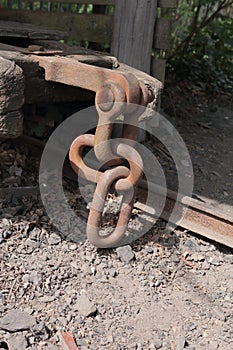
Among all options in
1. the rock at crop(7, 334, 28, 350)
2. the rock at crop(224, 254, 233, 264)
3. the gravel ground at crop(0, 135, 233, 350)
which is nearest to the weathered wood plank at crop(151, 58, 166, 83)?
the gravel ground at crop(0, 135, 233, 350)

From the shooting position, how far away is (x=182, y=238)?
128 inches

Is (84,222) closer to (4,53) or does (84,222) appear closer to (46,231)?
(46,231)

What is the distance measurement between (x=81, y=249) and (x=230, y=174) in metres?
1.77

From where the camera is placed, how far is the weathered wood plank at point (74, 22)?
14.3 ft

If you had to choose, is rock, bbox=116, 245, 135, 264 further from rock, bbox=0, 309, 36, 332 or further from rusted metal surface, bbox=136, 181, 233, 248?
rock, bbox=0, 309, 36, 332

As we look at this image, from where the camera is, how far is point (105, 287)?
279cm

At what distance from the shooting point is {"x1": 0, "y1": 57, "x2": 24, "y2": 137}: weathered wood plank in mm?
2484

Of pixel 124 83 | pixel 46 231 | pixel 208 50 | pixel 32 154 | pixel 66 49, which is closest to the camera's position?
pixel 124 83

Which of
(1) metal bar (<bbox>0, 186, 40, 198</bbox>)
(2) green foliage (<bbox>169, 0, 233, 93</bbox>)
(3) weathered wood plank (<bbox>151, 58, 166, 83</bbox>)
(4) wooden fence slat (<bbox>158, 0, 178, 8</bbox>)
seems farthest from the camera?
(2) green foliage (<bbox>169, 0, 233, 93</bbox>)

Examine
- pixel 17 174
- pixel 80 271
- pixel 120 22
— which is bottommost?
pixel 80 271

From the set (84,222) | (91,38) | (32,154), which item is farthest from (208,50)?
(84,222)

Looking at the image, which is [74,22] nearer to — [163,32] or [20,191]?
[163,32]

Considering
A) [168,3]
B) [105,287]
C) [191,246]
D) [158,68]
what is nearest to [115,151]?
[105,287]

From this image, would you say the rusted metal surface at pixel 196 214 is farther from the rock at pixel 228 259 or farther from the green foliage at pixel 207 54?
the green foliage at pixel 207 54
